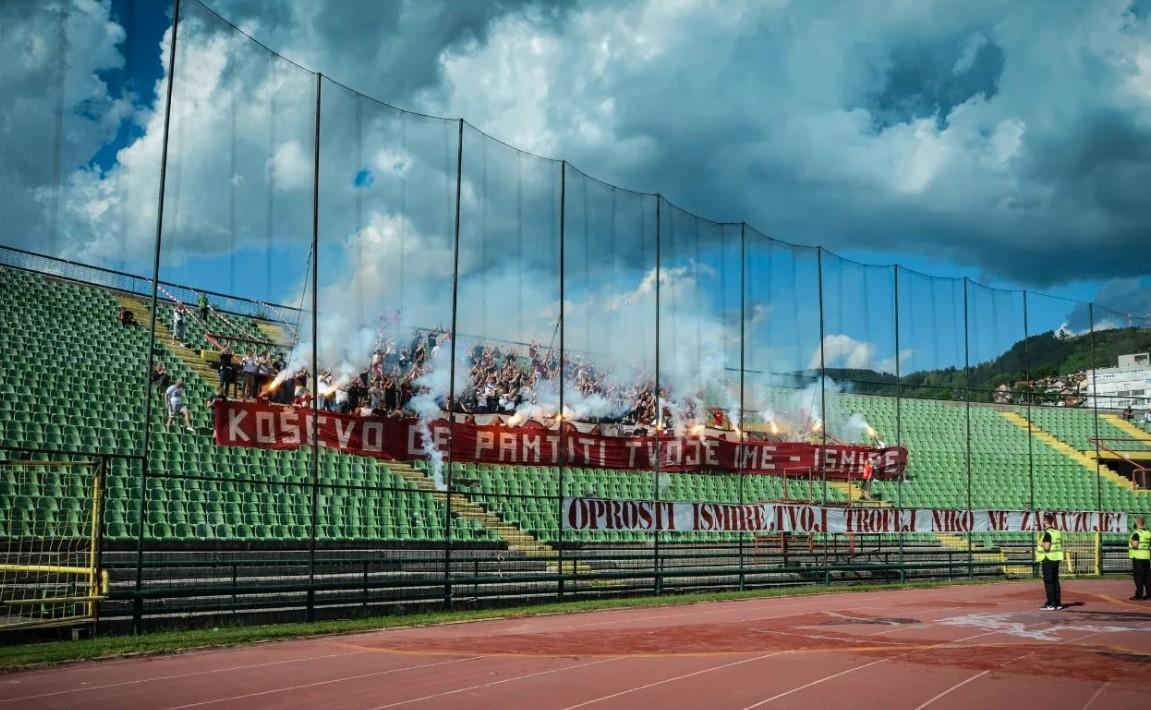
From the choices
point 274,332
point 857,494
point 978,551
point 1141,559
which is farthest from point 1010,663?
point 274,332

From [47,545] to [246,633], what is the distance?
3549 millimetres

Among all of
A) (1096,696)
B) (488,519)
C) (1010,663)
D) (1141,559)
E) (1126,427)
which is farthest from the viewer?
(1126,427)

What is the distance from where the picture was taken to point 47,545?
611 inches

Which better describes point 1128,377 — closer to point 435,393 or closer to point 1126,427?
point 1126,427

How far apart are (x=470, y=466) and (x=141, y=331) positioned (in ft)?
34.1

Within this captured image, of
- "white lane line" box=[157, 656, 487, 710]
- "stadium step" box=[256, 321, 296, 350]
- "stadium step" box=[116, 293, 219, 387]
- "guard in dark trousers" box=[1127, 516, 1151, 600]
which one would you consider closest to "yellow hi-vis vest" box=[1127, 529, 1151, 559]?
"guard in dark trousers" box=[1127, 516, 1151, 600]

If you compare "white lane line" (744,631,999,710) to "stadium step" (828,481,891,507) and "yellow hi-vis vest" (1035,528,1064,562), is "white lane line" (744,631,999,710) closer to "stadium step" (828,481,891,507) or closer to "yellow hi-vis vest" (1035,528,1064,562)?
"yellow hi-vis vest" (1035,528,1064,562)

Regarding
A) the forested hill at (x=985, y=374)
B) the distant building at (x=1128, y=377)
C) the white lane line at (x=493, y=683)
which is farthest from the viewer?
the distant building at (x=1128, y=377)

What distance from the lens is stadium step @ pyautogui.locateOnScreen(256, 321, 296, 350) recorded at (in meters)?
32.3

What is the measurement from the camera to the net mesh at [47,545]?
13.3 metres

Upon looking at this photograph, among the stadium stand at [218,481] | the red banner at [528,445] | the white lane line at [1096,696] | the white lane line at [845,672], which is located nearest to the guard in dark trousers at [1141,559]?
the stadium stand at [218,481]

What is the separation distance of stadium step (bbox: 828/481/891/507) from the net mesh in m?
24.8

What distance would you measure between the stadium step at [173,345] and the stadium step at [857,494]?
20.3 metres

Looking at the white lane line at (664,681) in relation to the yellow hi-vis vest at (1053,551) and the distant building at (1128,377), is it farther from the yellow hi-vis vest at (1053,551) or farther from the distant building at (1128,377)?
the distant building at (1128,377)
